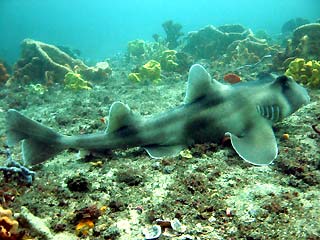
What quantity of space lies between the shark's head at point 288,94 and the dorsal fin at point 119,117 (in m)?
2.53

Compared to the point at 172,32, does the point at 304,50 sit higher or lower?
lower

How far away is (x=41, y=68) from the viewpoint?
15102mm

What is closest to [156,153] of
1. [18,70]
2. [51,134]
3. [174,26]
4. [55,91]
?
[51,134]

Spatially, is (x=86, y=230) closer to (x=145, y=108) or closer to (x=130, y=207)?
(x=130, y=207)

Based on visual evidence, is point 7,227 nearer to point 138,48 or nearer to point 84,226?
point 84,226


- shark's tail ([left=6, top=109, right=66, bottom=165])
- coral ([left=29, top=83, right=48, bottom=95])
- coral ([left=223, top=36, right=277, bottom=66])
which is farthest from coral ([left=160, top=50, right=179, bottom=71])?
shark's tail ([left=6, top=109, right=66, bottom=165])

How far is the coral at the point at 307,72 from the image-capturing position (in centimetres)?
881

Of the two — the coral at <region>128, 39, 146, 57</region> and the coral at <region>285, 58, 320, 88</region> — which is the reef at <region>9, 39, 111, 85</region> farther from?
the coral at <region>285, 58, 320, 88</region>

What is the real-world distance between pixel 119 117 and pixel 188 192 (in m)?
1.77

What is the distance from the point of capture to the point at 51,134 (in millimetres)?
5203

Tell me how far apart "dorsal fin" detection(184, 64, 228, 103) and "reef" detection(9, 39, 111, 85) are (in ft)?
34.1

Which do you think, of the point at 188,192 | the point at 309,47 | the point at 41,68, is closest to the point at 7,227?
the point at 188,192

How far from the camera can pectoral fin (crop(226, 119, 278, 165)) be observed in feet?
15.0

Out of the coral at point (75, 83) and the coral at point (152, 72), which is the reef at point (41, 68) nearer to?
the coral at point (75, 83)
